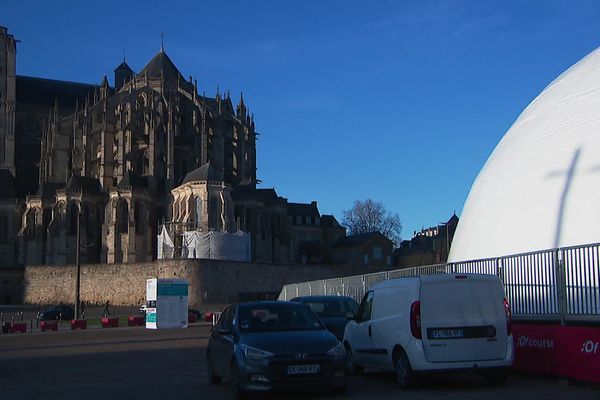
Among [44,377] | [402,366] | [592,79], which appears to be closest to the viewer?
[402,366]

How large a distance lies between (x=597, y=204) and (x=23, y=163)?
90158 millimetres

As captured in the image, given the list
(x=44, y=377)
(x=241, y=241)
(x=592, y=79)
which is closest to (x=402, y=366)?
(x=44, y=377)

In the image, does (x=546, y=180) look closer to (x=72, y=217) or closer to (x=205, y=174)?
(x=205, y=174)

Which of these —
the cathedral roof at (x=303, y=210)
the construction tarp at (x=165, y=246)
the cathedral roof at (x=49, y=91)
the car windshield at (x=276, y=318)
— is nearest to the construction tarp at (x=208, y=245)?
the construction tarp at (x=165, y=246)

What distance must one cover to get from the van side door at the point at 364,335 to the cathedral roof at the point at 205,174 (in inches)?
2405

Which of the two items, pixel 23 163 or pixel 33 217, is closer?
pixel 33 217

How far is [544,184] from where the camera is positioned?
60.7ft

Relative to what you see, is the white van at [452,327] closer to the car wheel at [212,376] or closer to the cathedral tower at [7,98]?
the car wheel at [212,376]

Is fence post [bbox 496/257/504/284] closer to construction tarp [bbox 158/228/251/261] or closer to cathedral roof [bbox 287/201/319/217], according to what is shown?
construction tarp [bbox 158/228/251/261]

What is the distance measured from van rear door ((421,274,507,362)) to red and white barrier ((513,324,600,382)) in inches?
47.8

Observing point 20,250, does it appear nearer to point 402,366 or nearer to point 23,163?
point 23,163

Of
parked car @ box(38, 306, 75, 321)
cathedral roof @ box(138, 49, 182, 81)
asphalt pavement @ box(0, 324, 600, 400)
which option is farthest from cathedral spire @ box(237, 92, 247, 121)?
asphalt pavement @ box(0, 324, 600, 400)

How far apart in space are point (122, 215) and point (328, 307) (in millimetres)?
62027

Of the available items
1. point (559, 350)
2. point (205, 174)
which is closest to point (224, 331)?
point (559, 350)
